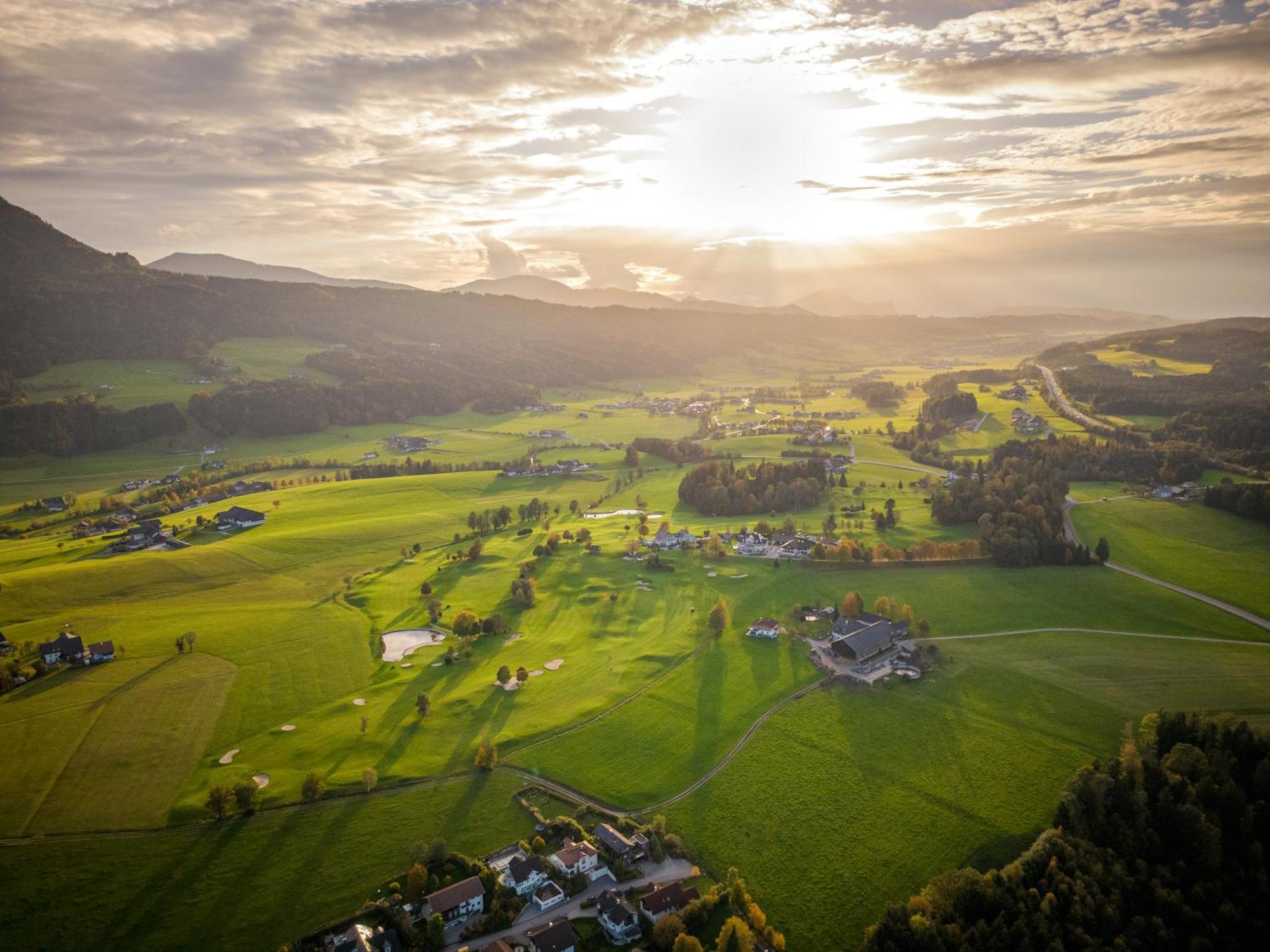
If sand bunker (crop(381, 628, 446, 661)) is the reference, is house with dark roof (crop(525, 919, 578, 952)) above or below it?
below

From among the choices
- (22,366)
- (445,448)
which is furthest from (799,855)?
(22,366)

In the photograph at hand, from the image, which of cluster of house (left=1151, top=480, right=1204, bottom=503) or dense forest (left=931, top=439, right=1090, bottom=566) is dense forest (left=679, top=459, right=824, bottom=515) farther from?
cluster of house (left=1151, top=480, right=1204, bottom=503)

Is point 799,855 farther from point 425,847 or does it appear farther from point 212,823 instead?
point 212,823

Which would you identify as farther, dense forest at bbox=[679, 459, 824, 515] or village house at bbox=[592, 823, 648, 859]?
dense forest at bbox=[679, 459, 824, 515]

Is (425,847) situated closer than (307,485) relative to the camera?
Yes

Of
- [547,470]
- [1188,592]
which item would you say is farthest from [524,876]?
[547,470]

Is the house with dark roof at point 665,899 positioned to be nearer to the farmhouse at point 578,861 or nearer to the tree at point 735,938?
the tree at point 735,938

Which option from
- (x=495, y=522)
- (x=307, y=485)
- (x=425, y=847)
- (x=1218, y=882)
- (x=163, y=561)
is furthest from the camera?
(x=307, y=485)

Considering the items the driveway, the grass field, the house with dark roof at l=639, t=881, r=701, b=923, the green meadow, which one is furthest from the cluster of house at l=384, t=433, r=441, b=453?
the house with dark roof at l=639, t=881, r=701, b=923
